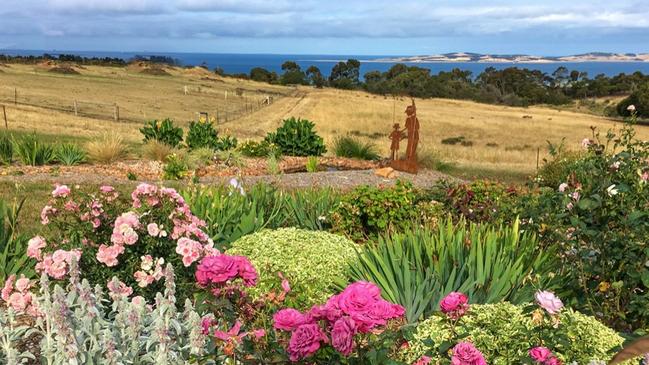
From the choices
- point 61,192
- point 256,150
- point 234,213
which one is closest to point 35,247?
point 61,192

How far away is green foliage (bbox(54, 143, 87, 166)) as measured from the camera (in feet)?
45.6

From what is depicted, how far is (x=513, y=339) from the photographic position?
9.27ft

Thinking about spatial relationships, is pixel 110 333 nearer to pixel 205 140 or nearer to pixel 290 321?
pixel 290 321

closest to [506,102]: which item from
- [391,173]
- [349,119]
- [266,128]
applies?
[349,119]

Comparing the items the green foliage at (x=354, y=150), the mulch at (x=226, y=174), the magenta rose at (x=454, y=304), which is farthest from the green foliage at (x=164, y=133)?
the magenta rose at (x=454, y=304)

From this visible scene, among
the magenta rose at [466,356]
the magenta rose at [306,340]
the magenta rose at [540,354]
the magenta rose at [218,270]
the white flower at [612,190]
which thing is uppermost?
the white flower at [612,190]

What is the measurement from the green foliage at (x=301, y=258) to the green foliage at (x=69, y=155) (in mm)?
10174

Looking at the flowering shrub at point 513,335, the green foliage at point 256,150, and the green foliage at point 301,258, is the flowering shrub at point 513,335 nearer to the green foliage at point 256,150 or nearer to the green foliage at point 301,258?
the green foliage at point 301,258

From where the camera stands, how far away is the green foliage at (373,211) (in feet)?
20.6

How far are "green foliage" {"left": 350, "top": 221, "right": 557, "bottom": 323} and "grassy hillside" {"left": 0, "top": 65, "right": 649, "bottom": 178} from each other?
13.8 meters

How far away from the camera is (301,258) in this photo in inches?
177

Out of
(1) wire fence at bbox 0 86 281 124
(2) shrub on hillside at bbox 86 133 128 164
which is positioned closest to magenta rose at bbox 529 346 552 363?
(2) shrub on hillside at bbox 86 133 128 164

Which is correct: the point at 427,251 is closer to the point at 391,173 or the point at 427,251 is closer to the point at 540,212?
the point at 540,212

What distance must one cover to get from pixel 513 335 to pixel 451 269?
1470mm
